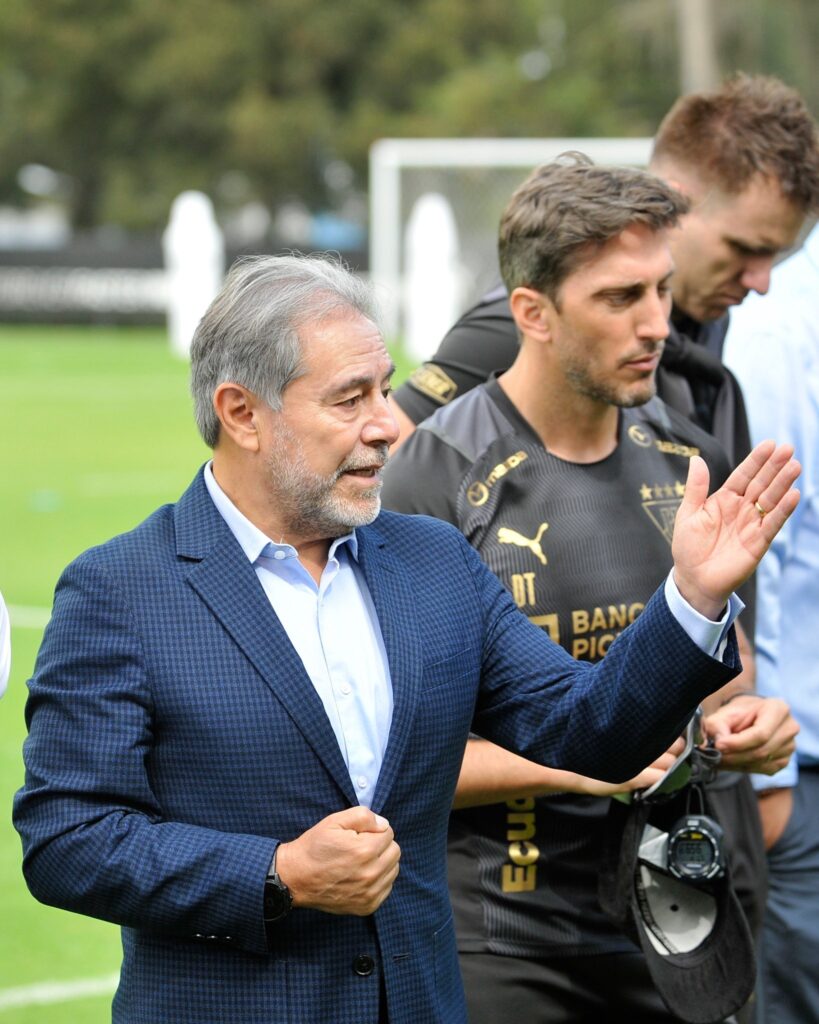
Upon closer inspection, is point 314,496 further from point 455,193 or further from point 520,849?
point 455,193

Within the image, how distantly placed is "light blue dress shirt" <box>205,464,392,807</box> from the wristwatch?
254 millimetres

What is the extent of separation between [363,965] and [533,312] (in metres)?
1.58

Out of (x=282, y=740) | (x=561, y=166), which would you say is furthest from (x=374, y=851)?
(x=561, y=166)

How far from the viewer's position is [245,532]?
3049 mm

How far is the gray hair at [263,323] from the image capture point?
3027 mm

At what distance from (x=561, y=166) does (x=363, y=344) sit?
1.08 m

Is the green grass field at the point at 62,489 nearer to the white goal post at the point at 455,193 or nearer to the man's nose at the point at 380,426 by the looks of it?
the white goal post at the point at 455,193

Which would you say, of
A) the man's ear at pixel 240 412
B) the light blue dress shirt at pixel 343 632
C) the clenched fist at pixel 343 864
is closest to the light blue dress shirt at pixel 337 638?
the light blue dress shirt at pixel 343 632

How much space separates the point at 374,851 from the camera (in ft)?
8.89

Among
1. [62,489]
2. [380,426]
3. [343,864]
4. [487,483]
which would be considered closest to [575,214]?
[487,483]

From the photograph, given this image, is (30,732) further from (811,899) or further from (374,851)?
(811,899)

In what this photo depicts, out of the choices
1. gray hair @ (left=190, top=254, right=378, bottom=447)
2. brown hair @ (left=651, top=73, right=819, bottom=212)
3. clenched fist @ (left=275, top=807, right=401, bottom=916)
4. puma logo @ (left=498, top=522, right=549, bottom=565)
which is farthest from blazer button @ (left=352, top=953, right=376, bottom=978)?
brown hair @ (left=651, top=73, right=819, bottom=212)

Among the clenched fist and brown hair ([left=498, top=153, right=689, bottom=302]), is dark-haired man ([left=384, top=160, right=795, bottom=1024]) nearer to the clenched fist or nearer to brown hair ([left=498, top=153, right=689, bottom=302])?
brown hair ([left=498, top=153, right=689, bottom=302])

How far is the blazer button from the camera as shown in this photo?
9.50ft
